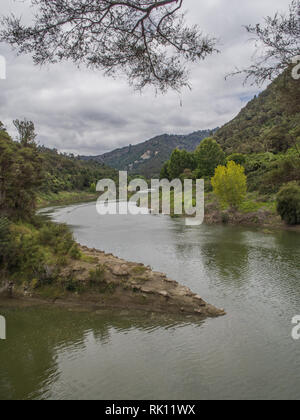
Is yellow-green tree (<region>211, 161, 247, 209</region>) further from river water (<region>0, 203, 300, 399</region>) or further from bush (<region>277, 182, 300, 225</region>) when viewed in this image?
river water (<region>0, 203, 300, 399</region>)

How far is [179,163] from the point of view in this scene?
83.1 m

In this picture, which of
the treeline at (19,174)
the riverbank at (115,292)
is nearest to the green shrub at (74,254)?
the riverbank at (115,292)

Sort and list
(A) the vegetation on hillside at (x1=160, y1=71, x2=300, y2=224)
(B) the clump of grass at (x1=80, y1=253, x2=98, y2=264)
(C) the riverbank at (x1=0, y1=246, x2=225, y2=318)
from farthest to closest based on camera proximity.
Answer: (B) the clump of grass at (x1=80, y1=253, x2=98, y2=264) → (C) the riverbank at (x1=0, y1=246, x2=225, y2=318) → (A) the vegetation on hillside at (x1=160, y1=71, x2=300, y2=224)

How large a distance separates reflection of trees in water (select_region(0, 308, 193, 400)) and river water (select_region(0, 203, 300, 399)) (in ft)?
0.12

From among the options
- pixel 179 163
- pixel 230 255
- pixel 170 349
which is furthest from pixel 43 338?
pixel 179 163

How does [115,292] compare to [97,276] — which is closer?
[115,292]

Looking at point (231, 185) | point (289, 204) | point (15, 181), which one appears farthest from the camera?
point (231, 185)

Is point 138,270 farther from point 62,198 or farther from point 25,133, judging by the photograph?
point 62,198

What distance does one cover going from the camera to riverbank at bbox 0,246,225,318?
1449 centimetres

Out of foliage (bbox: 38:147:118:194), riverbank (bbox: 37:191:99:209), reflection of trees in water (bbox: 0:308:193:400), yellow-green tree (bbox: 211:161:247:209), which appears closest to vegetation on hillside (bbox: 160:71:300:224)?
yellow-green tree (bbox: 211:161:247:209)

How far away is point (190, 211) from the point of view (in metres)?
52.6

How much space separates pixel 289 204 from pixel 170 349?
1160 inches

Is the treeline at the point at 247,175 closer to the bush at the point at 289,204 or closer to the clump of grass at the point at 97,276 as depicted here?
the bush at the point at 289,204

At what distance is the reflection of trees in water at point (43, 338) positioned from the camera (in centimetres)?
997
